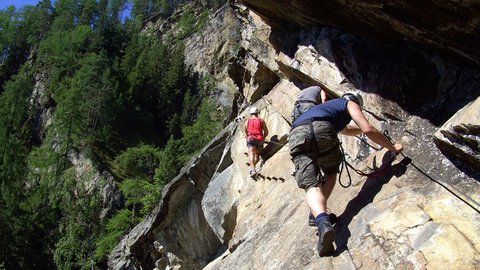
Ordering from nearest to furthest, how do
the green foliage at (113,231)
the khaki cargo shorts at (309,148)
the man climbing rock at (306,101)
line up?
the khaki cargo shorts at (309,148), the man climbing rock at (306,101), the green foliage at (113,231)

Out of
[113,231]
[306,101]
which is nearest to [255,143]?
[306,101]

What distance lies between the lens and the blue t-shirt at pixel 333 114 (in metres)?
6.08

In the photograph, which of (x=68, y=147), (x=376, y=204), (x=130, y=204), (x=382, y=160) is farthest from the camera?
(x=68, y=147)

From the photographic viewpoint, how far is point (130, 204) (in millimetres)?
44062

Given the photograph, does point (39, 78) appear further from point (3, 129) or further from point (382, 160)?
point (382, 160)

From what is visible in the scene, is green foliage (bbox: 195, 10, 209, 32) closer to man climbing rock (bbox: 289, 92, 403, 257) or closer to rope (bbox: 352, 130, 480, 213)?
man climbing rock (bbox: 289, 92, 403, 257)

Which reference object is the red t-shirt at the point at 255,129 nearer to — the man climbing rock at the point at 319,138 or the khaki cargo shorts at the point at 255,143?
the khaki cargo shorts at the point at 255,143

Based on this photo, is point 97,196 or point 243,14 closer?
point 243,14

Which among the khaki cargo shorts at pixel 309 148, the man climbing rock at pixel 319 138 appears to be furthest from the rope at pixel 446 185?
the khaki cargo shorts at pixel 309 148

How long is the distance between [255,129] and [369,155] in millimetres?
4715

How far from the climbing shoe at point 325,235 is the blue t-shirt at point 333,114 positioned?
131 cm

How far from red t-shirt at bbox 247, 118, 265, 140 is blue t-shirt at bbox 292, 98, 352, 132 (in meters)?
5.65

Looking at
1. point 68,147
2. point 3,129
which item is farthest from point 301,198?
point 3,129

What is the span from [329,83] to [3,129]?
52.6 metres
